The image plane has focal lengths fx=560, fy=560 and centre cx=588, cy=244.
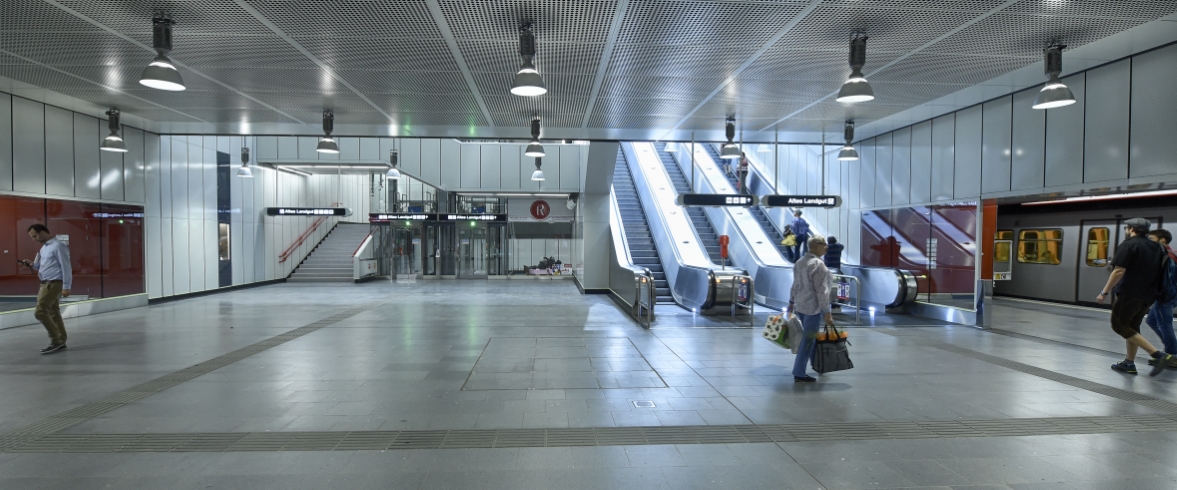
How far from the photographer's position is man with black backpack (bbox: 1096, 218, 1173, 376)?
18.8 feet

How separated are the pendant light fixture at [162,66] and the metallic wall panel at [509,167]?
599 inches

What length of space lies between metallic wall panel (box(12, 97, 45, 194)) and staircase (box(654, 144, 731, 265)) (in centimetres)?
1364

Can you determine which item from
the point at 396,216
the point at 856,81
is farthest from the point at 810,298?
the point at 396,216

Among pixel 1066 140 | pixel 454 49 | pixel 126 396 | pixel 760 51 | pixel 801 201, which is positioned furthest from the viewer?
pixel 801 201

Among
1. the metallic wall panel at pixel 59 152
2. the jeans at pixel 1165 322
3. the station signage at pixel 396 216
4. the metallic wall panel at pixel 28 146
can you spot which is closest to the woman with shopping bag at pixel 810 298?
the jeans at pixel 1165 322

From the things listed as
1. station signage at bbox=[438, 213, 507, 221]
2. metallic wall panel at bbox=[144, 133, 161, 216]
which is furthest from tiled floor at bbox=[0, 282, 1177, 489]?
station signage at bbox=[438, 213, 507, 221]

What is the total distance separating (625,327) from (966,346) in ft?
15.8

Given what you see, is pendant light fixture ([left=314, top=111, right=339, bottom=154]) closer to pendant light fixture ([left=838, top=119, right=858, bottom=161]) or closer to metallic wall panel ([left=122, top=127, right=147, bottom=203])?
metallic wall panel ([left=122, top=127, right=147, bottom=203])

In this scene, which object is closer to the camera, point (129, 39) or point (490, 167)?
point (129, 39)

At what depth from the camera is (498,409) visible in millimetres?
4664

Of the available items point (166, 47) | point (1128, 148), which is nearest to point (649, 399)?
point (166, 47)

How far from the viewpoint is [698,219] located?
16.5m

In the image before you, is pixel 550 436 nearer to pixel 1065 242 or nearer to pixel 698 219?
pixel 698 219

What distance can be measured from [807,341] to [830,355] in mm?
247
